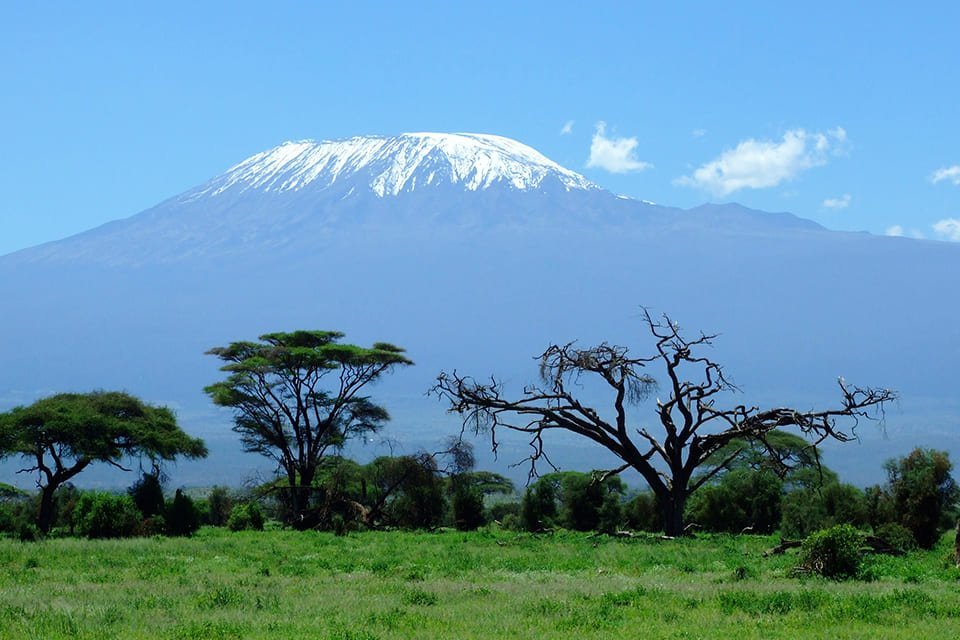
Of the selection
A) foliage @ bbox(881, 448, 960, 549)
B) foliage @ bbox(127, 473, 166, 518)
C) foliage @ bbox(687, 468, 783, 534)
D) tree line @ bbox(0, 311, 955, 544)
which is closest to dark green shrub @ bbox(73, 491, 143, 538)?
foliage @ bbox(127, 473, 166, 518)

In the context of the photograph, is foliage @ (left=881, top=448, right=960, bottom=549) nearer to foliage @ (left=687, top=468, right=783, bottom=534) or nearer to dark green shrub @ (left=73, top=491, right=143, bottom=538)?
foliage @ (left=687, top=468, right=783, bottom=534)

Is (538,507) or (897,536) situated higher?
(538,507)

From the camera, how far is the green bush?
73.8ft

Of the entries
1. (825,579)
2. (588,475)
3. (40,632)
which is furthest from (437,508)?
(40,632)

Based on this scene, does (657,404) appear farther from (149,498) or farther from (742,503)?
(149,498)

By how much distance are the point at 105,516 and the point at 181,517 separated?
3.07 m

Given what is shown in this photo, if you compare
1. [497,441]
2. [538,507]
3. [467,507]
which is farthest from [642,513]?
[497,441]

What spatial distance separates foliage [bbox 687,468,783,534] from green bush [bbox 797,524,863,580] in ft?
59.3

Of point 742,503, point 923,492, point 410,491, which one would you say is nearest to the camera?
point 923,492

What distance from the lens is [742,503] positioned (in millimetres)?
43094

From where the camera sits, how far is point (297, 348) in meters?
48.7

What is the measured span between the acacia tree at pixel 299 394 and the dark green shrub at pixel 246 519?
2.59 m

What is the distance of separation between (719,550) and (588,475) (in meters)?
16.0

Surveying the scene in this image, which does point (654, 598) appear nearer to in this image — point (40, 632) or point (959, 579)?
point (959, 579)
